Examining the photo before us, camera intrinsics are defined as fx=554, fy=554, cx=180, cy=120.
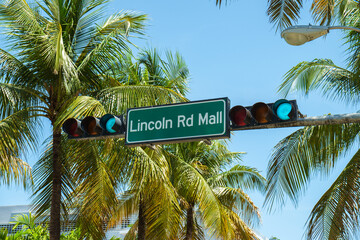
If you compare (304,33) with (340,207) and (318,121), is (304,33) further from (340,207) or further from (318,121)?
(340,207)

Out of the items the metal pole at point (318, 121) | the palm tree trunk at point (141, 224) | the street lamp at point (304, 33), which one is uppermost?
the street lamp at point (304, 33)

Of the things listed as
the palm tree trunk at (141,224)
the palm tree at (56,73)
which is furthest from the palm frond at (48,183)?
the palm tree trunk at (141,224)

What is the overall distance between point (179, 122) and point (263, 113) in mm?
1182

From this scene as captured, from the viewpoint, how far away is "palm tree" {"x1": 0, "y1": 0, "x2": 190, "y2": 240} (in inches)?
531

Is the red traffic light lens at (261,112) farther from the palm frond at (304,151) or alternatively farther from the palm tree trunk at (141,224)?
the palm tree trunk at (141,224)

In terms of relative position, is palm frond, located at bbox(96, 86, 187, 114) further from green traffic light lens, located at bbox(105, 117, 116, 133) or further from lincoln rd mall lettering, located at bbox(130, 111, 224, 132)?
lincoln rd mall lettering, located at bbox(130, 111, 224, 132)

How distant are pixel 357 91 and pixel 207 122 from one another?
8213mm

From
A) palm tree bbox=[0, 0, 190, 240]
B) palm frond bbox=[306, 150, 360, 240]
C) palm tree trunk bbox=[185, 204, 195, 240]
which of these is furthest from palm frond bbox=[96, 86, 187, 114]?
palm tree trunk bbox=[185, 204, 195, 240]

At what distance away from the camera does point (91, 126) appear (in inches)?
317

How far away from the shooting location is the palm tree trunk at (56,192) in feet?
44.0

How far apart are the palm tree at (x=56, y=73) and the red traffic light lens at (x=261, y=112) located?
619 centimetres

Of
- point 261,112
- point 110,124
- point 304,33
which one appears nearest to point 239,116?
point 261,112

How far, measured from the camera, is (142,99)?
13.3 meters

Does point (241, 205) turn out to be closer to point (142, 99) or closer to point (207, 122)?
point (142, 99)
